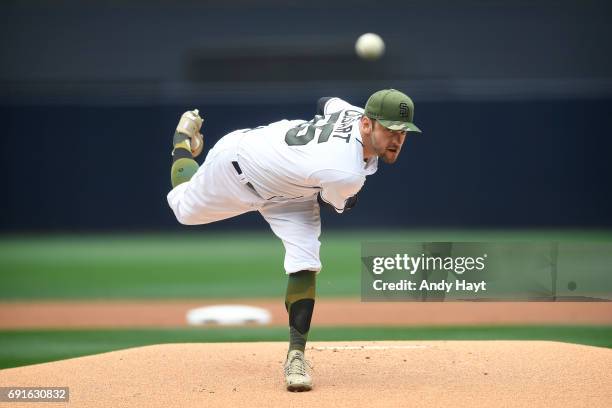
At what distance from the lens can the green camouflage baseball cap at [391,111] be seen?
4324 mm

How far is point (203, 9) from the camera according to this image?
1850 centimetres

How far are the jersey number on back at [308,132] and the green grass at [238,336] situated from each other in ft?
9.16

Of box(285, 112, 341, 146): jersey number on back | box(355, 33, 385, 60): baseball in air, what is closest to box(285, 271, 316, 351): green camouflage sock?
box(285, 112, 341, 146): jersey number on back

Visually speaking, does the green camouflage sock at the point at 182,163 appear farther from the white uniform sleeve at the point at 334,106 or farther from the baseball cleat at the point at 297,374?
the baseball cleat at the point at 297,374

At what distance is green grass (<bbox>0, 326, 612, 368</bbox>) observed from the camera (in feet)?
22.9

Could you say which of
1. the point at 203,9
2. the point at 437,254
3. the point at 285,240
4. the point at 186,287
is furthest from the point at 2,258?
the point at 285,240

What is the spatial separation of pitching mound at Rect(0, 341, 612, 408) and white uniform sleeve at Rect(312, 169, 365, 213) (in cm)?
90

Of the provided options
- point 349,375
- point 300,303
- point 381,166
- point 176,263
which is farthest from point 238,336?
point 381,166

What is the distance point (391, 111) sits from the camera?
4.33 metres

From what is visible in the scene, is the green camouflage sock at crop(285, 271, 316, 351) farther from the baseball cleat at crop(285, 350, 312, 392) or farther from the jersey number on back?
the jersey number on back

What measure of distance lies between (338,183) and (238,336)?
3321 mm

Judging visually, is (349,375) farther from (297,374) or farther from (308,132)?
(308,132)

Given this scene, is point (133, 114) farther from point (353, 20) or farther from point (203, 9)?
point (353, 20)

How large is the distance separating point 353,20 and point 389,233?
5.07 m
